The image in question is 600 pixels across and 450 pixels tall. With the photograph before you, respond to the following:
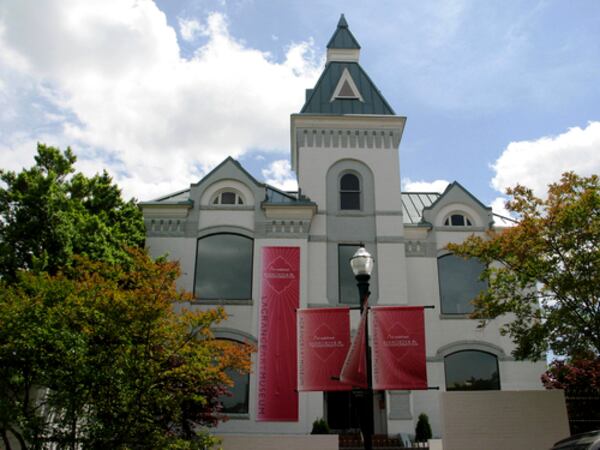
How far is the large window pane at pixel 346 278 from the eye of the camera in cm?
2395

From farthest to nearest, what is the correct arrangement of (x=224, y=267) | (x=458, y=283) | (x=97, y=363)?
(x=458, y=283), (x=224, y=267), (x=97, y=363)

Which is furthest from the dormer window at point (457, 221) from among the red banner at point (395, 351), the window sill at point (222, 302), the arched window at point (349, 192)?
the red banner at point (395, 351)

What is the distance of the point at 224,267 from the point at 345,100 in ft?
33.9

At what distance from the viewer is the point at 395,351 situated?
12.8 meters

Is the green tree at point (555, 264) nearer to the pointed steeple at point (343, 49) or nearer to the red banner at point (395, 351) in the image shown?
the red banner at point (395, 351)

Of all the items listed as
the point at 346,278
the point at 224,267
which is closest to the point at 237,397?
the point at 224,267

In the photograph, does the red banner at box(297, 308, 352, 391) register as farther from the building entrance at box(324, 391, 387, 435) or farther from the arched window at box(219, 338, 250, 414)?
the building entrance at box(324, 391, 387, 435)

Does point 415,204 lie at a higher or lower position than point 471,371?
higher

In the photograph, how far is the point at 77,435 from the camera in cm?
1225

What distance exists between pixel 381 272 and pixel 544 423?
9673 mm

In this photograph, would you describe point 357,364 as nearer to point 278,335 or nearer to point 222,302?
point 278,335

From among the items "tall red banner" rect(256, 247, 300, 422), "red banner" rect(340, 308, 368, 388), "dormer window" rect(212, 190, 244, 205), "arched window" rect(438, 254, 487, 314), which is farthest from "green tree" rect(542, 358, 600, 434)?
"dormer window" rect(212, 190, 244, 205)

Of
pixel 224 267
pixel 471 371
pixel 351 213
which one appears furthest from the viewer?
pixel 351 213

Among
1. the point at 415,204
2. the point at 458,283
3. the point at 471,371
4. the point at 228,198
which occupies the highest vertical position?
the point at 415,204
